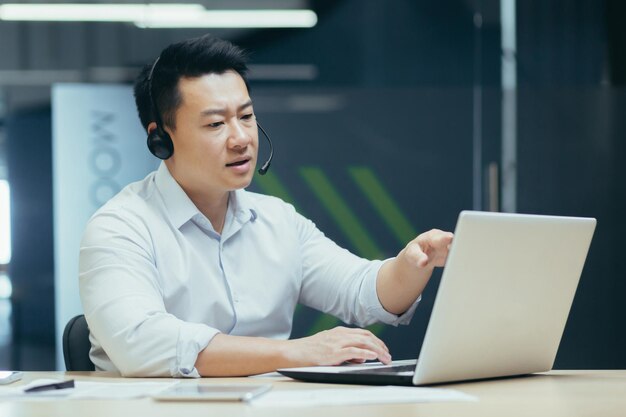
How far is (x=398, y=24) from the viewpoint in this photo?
4.36 m

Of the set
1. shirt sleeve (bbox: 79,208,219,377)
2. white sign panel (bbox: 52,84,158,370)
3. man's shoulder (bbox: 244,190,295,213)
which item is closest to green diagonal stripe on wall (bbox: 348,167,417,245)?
white sign panel (bbox: 52,84,158,370)

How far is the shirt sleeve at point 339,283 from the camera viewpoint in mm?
2232

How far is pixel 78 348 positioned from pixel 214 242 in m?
0.39

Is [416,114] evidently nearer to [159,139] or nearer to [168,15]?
[168,15]

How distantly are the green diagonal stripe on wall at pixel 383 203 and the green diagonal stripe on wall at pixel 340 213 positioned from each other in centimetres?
11

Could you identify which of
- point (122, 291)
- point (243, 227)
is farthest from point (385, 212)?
point (122, 291)

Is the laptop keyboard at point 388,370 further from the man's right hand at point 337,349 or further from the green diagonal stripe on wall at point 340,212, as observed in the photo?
the green diagonal stripe on wall at point 340,212

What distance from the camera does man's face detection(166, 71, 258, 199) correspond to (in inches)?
87.9

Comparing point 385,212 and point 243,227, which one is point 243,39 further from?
point 243,227

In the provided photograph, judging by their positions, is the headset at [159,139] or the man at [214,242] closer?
the man at [214,242]

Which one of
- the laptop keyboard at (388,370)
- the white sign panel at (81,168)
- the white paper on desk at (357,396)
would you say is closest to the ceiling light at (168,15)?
the white sign panel at (81,168)

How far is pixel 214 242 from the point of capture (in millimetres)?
2258

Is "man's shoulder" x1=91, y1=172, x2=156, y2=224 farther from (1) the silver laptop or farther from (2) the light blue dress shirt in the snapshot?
(1) the silver laptop

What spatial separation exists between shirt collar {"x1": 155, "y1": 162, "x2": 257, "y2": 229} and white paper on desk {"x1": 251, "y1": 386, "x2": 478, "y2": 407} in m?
0.82
